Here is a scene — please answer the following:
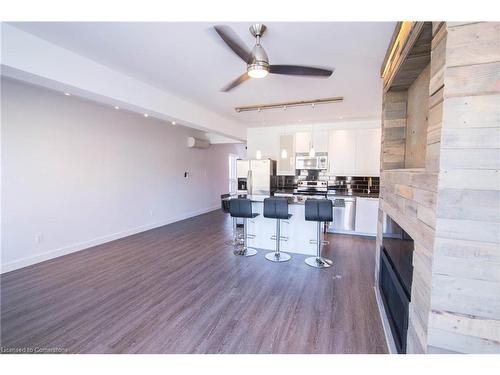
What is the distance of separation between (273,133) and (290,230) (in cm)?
339

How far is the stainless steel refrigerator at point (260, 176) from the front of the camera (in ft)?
21.7

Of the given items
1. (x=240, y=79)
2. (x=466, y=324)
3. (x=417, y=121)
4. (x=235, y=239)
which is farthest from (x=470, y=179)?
(x=235, y=239)

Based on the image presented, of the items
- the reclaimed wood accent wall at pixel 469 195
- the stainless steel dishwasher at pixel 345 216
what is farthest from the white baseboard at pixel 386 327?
the stainless steel dishwasher at pixel 345 216

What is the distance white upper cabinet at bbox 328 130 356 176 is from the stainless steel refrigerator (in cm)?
156

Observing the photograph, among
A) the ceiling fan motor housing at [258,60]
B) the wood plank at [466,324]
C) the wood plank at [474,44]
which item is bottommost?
the wood plank at [466,324]

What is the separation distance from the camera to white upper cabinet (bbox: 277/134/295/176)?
21.5 feet

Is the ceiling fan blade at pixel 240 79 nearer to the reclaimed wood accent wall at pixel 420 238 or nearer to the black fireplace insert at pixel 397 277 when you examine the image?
the reclaimed wood accent wall at pixel 420 238

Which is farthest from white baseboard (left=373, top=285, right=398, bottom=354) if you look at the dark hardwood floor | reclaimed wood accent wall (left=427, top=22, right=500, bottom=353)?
reclaimed wood accent wall (left=427, top=22, right=500, bottom=353)

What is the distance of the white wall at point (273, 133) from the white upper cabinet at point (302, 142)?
303mm

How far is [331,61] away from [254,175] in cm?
409

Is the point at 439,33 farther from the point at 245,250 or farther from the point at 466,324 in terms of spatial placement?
the point at 245,250

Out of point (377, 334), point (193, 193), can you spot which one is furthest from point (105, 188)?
point (377, 334)

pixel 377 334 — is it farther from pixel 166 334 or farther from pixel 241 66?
pixel 241 66
